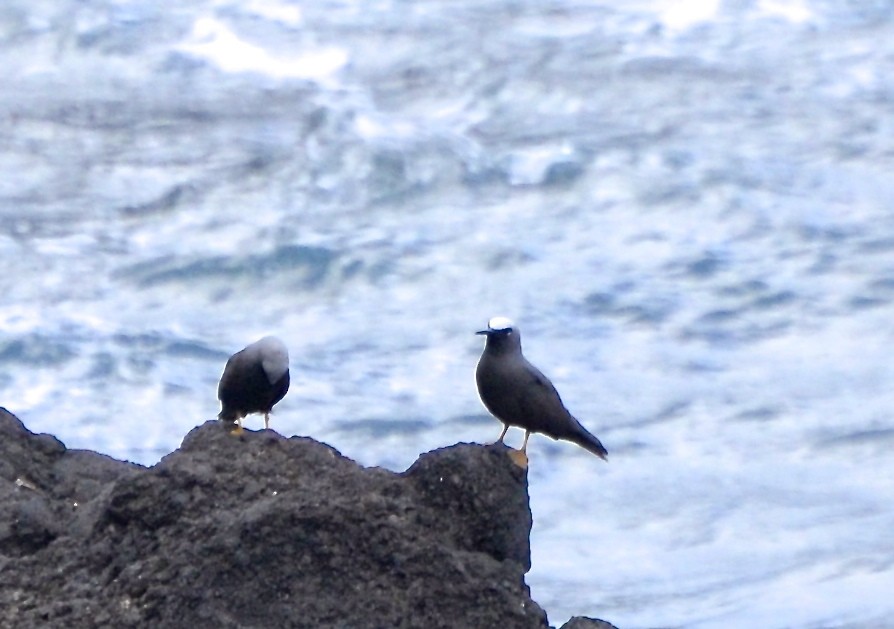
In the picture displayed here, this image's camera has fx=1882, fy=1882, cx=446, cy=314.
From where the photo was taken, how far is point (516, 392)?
7.29 metres

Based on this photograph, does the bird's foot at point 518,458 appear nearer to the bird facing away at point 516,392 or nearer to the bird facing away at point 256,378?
the bird facing away at point 516,392

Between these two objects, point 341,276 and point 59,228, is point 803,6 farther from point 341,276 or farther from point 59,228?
point 59,228

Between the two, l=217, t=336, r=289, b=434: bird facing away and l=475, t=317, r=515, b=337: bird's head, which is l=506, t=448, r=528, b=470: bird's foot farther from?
l=217, t=336, r=289, b=434: bird facing away

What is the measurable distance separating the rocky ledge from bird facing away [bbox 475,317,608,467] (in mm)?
1409

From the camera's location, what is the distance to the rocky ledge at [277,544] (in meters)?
5.06

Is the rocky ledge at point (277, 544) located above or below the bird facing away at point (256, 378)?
below

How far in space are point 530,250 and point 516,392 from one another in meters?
14.6

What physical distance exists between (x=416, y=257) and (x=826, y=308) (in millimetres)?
4637

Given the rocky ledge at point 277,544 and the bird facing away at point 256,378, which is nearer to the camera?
the rocky ledge at point 277,544

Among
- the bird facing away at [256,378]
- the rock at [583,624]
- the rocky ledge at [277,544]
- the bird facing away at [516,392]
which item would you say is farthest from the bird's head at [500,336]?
the rock at [583,624]

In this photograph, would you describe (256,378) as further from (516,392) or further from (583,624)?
(583,624)

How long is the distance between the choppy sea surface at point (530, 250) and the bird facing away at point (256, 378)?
5493 mm

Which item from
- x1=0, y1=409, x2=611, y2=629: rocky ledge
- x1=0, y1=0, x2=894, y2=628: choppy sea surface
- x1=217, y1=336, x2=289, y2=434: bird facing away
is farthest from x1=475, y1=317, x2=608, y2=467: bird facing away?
x1=0, y1=0, x2=894, y2=628: choppy sea surface

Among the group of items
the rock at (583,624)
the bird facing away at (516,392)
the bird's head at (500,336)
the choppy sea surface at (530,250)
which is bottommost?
the rock at (583,624)
